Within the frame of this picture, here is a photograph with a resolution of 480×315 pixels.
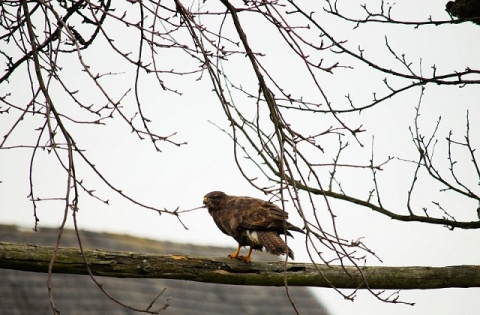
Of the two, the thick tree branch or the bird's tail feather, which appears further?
the bird's tail feather

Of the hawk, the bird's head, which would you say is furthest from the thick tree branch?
the bird's head

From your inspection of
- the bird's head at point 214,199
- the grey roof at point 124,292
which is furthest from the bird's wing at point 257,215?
the grey roof at point 124,292

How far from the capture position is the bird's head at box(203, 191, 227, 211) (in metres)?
6.96

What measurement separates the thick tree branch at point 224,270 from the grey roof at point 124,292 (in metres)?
5.95

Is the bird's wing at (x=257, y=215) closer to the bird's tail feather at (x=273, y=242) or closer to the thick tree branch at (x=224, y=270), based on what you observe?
the bird's tail feather at (x=273, y=242)

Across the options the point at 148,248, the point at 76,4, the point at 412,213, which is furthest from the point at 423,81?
the point at 148,248

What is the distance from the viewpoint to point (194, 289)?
1277cm

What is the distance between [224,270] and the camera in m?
5.28

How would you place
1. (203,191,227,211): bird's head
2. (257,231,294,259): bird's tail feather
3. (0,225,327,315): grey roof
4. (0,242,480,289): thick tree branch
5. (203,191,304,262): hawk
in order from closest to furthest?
(0,242,480,289): thick tree branch → (257,231,294,259): bird's tail feather → (203,191,304,262): hawk → (203,191,227,211): bird's head → (0,225,327,315): grey roof

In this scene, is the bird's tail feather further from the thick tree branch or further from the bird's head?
the bird's head

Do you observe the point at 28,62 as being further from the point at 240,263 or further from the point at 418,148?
the point at 418,148

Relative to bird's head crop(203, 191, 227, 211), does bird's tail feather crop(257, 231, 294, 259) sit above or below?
below

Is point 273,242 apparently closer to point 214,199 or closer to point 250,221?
point 250,221

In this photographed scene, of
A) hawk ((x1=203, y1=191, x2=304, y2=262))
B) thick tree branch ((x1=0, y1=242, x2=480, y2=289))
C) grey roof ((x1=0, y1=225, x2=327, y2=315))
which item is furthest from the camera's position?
grey roof ((x1=0, y1=225, x2=327, y2=315))
